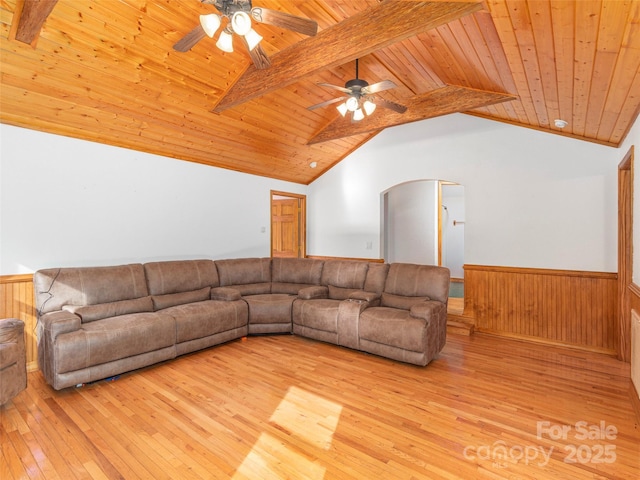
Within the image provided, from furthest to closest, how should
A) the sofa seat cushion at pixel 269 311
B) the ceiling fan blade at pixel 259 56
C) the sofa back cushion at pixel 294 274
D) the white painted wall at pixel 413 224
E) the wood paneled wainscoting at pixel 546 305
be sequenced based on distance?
the white painted wall at pixel 413 224 → the sofa back cushion at pixel 294 274 → the sofa seat cushion at pixel 269 311 → the wood paneled wainscoting at pixel 546 305 → the ceiling fan blade at pixel 259 56

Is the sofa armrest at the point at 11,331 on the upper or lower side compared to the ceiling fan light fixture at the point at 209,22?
lower

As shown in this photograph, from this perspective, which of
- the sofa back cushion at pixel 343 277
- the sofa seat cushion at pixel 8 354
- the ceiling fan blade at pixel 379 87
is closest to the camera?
the sofa seat cushion at pixel 8 354

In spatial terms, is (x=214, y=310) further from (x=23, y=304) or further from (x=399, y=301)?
(x=399, y=301)

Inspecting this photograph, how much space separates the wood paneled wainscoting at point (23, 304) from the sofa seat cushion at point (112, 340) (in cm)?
77

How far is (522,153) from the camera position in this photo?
4.36 m

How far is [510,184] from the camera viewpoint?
4477mm

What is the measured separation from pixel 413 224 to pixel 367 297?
10.4 ft

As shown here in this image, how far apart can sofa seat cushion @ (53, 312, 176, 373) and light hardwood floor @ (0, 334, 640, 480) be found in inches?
10.3

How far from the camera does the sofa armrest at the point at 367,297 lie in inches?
161

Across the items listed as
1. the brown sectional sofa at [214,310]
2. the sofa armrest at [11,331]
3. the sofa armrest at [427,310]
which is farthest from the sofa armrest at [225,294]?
the sofa armrest at [427,310]

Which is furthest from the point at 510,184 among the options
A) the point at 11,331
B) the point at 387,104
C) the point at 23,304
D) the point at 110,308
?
the point at 23,304

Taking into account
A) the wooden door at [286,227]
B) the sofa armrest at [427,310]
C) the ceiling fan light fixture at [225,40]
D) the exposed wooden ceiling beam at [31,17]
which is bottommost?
the sofa armrest at [427,310]

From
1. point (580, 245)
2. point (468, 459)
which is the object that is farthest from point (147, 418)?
point (580, 245)

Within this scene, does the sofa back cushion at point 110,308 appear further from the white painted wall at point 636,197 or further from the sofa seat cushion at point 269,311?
the white painted wall at point 636,197
